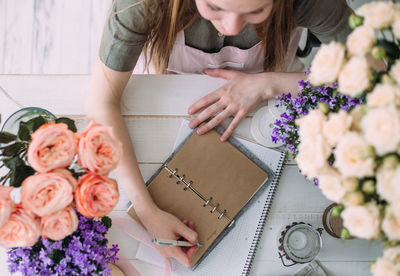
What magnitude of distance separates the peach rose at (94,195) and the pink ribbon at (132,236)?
1.33 feet

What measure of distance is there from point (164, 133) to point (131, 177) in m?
0.15

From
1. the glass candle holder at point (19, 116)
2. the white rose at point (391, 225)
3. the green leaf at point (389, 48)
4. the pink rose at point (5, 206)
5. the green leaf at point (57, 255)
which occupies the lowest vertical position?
the green leaf at point (57, 255)

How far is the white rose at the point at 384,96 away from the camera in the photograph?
517 millimetres

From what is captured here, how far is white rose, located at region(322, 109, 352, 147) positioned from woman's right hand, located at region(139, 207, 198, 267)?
52cm

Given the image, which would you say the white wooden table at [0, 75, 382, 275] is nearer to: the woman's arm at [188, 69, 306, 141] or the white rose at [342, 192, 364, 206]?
the woman's arm at [188, 69, 306, 141]

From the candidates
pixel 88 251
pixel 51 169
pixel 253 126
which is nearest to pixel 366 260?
pixel 253 126

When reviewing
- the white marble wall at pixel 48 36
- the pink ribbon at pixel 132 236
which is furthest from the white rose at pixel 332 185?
the white marble wall at pixel 48 36

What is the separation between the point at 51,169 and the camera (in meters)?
0.60

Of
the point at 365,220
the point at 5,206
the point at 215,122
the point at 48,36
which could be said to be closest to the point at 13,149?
the point at 5,206

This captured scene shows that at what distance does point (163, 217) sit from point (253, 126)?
1.08 ft

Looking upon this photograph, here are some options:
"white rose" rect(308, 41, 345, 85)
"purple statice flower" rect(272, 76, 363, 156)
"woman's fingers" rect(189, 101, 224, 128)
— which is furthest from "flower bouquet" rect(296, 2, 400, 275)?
"woman's fingers" rect(189, 101, 224, 128)

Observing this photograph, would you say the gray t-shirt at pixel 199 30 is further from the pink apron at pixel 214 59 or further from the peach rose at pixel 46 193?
the peach rose at pixel 46 193

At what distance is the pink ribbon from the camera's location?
3.27 feet

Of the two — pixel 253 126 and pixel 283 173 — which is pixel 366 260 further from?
pixel 253 126
